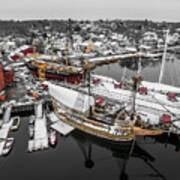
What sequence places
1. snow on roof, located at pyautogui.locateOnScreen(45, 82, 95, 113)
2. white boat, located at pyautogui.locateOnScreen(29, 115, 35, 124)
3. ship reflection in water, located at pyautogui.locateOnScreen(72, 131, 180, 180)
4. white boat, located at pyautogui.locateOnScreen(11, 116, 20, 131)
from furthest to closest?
white boat, located at pyautogui.locateOnScreen(29, 115, 35, 124) → snow on roof, located at pyautogui.locateOnScreen(45, 82, 95, 113) → white boat, located at pyautogui.locateOnScreen(11, 116, 20, 131) → ship reflection in water, located at pyautogui.locateOnScreen(72, 131, 180, 180)

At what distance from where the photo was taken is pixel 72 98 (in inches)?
959

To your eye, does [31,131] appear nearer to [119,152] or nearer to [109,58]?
[119,152]

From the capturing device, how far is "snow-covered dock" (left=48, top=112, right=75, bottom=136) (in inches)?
873

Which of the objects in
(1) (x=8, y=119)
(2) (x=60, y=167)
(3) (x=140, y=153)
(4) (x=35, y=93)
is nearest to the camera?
(2) (x=60, y=167)

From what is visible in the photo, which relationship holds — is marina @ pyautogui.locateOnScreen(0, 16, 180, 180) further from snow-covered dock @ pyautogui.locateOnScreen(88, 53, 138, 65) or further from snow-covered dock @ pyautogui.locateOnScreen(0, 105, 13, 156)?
snow-covered dock @ pyautogui.locateOnScreen(88, 53, 138, 65)

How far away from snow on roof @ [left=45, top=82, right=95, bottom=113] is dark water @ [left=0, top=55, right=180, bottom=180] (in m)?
4.22

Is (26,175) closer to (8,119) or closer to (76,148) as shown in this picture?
(76,148)

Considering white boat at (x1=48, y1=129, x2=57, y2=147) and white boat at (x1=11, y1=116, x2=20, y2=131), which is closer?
white boat at (x1=48, y1=129, x2=57, y2=147)

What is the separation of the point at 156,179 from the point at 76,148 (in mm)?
10196

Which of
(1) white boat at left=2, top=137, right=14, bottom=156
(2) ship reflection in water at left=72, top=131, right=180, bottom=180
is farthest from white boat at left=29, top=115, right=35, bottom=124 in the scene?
(2) ship reflection in water at left=72, top=131, right=180, bottom=180

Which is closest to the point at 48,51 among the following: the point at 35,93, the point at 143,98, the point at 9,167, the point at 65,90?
the point at 35,93

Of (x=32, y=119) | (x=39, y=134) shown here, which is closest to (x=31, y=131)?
(x=39, y=134)

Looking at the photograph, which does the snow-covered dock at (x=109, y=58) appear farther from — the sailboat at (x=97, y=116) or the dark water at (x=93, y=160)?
the dark water at (x=93, y=160)

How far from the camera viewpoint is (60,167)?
17.3 metres
